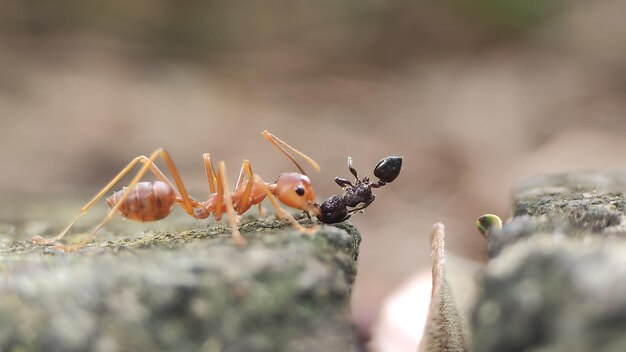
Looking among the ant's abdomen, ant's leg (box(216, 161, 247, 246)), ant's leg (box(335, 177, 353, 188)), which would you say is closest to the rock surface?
ant's leg (box(216, 161, 247, 246))

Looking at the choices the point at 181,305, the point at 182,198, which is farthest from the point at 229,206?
the point at 181,305

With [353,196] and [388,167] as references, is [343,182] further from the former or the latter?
[388,167]

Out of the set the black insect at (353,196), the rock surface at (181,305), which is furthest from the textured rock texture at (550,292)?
the black insect at (353,196)

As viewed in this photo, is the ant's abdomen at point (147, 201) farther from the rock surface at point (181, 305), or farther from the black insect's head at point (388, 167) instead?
the black insect's head at point (388, 167)

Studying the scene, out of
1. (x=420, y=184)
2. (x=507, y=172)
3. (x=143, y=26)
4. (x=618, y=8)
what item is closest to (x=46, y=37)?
(x=143, y=26)

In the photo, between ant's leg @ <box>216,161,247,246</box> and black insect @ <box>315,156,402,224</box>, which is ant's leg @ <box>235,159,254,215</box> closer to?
ant's leg @ <box>216,161,247,246</box>

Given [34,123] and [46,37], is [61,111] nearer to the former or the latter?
[34,123]
